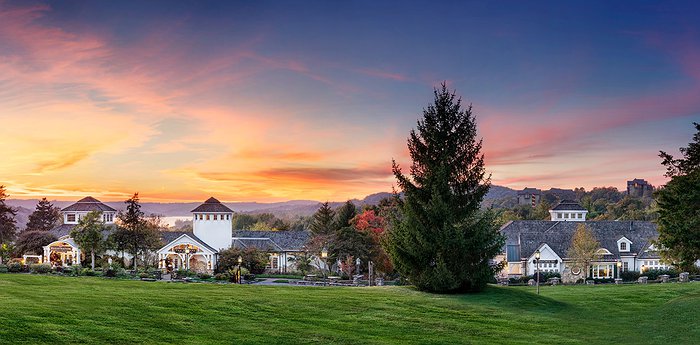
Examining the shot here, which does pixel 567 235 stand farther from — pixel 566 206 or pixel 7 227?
pixel 7 227

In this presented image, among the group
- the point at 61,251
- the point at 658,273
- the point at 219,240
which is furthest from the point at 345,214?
the point at 658,273

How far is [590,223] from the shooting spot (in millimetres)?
81938

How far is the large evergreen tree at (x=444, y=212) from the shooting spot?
32938mm

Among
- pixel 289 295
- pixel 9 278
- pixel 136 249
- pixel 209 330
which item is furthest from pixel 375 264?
pixel 209 330

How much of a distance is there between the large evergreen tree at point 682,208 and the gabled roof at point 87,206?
6794cm

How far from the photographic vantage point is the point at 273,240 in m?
80.7

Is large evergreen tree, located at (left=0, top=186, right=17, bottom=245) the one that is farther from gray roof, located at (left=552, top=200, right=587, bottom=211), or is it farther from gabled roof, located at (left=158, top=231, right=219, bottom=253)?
gray roof, located at (left=552, top=200, right=587, bottom=211)

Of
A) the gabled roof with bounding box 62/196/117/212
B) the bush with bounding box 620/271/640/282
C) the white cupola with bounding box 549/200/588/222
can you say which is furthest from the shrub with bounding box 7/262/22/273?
the white cupola with bounding box 549/200/588/222

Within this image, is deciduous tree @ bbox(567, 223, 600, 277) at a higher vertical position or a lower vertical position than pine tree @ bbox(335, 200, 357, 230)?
lower

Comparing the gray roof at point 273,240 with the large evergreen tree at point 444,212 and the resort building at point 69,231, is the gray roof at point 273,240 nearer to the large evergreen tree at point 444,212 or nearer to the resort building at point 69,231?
the resort building at point 69,231

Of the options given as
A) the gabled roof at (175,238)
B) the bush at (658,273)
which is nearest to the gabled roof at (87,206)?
the gabled roof at (175,238)

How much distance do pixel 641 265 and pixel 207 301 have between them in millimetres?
65793

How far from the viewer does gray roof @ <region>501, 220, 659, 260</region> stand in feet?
246

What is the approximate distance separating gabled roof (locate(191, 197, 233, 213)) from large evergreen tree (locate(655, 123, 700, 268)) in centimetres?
5466
